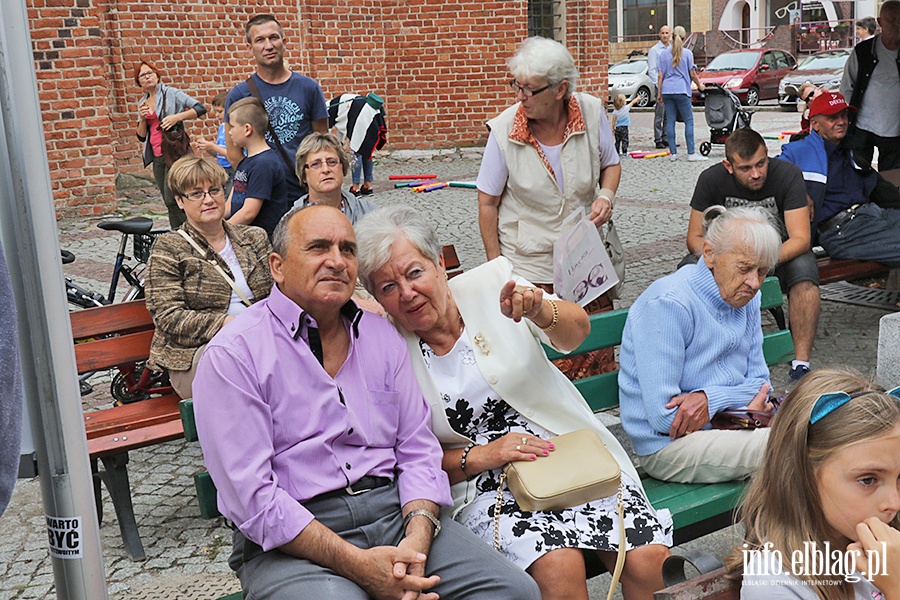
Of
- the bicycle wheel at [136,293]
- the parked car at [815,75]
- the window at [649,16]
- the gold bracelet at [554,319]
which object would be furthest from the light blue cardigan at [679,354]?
the window at [649,16]

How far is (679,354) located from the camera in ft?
11.4

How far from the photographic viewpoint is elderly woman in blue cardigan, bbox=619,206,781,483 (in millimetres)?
3432

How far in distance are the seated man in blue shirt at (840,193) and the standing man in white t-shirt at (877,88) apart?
0.97 metres

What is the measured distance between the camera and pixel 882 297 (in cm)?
766

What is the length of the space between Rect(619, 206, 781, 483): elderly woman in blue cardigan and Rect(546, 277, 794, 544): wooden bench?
0.06 meters

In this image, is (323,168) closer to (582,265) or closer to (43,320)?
(582,265)

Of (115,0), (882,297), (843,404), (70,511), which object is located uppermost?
(115,0)

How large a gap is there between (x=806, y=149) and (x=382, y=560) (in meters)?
4.93

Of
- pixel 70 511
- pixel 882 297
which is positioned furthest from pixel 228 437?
pixel 882 297

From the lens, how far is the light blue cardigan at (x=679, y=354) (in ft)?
11.3

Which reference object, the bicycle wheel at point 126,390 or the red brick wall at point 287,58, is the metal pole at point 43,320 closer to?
the bicycle wheel at point 126,390

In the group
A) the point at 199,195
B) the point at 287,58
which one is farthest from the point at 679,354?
the point at 287,58

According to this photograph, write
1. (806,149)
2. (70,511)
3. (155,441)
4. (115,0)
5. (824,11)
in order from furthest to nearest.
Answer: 1. (824,11)
2. (115,0)
3. (806,149)
4. (155,441)
5. (70,511)

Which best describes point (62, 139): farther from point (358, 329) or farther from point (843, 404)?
point (843, 404)
